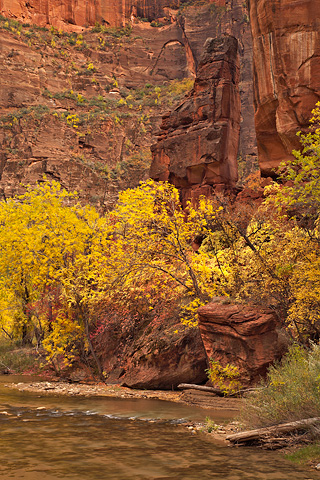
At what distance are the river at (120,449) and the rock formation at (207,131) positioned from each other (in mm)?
22831

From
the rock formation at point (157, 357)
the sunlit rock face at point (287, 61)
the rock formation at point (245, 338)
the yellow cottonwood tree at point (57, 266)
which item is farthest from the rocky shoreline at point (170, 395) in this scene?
the sunlit rock face at point (287, 61)

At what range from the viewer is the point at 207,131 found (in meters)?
34.6

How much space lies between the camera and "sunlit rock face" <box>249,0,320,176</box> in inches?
869

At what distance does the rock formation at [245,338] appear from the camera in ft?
46.7

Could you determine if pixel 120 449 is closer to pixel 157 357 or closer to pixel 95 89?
pixel 157 357

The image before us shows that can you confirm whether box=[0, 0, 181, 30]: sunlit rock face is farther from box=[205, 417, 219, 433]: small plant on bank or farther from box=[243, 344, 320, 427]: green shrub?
box=[243, 344, 320, 427]: green shrub

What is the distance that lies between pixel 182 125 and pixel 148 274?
2153 cm

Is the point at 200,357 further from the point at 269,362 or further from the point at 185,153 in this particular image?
the point at 185,153

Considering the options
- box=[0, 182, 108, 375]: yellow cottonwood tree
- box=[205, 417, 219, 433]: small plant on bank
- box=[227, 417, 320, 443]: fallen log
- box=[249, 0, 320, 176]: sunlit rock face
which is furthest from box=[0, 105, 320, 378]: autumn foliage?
box=[227, 417, 320, 443]: fallen log

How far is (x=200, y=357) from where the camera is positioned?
17609 mm

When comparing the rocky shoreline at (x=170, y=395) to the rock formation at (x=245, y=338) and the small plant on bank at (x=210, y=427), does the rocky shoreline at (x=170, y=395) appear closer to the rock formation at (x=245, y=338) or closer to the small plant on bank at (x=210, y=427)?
the small plant on bank at (x=210, y=427)

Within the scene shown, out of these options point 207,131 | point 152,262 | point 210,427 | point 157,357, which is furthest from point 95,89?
point 210,427

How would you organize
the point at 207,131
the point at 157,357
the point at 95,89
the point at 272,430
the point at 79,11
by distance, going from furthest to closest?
the point at 79,11, the point at 95,89, the point at 207,131, the point at 157,357, the point at 272,430

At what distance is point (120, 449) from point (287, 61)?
64.7ft
